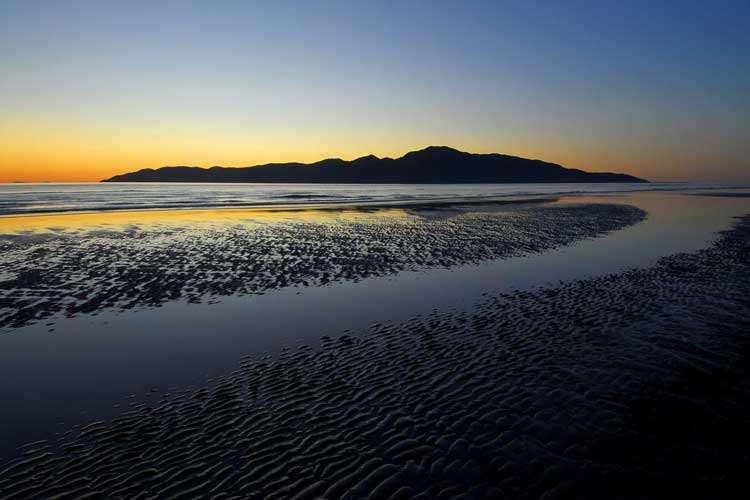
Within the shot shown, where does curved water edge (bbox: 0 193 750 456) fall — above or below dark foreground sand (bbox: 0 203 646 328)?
below

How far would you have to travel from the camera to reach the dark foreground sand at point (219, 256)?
18.5 m

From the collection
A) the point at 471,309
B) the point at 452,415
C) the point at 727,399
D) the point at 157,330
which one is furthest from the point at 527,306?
the point at 157,330

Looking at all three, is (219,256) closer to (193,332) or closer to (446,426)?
(193,332)

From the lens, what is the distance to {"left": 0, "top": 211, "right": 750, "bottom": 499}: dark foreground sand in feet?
22.8

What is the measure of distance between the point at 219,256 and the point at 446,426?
70.7 feet

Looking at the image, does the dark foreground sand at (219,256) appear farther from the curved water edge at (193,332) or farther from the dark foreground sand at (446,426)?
the dark foreground sand at (446,426)

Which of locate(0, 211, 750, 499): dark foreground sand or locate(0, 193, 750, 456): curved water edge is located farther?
A: locate(0, 193, 750, 456): curved water edge

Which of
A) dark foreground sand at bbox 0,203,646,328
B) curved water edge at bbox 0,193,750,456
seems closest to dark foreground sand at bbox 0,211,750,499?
curved water edge at bbox 0,193,750,456

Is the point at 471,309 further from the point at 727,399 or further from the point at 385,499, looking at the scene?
the point at 385,499

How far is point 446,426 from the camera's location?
8.59 metres

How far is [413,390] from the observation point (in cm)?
1012

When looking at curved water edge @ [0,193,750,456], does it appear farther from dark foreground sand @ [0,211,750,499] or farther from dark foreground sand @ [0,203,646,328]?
dark foreground sand @ [0,203,646,328]

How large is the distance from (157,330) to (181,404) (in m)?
5.71

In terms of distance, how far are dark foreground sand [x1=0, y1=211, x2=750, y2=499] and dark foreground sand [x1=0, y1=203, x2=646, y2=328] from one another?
9417 mm
